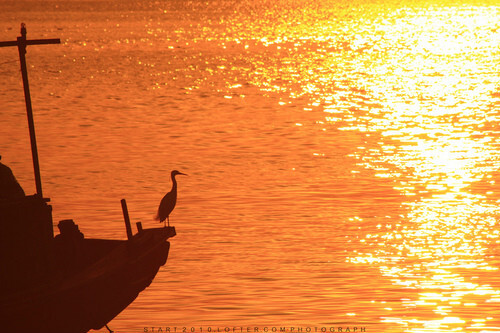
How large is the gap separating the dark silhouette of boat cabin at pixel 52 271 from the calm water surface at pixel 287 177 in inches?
47.3

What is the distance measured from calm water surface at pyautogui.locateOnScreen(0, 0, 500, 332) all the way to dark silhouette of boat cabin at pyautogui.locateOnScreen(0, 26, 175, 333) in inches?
47.3

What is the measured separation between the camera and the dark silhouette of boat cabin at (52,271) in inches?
622

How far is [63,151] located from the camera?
36.7 metres

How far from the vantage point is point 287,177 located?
105ft

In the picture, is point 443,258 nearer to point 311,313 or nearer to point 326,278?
point 326,278

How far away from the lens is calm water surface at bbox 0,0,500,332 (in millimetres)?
20156

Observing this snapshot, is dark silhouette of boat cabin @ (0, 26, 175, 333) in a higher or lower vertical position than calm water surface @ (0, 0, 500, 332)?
lower

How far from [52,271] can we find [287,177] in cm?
1550

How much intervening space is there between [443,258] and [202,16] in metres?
136

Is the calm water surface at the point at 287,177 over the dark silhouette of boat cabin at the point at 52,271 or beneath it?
over

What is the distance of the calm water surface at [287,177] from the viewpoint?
2016 centimetres

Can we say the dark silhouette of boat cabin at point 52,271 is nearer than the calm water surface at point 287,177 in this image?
Yes

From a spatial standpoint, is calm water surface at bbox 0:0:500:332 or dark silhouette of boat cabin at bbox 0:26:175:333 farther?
calm water surface at bbox 0:0:500:332

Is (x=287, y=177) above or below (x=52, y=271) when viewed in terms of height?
above
